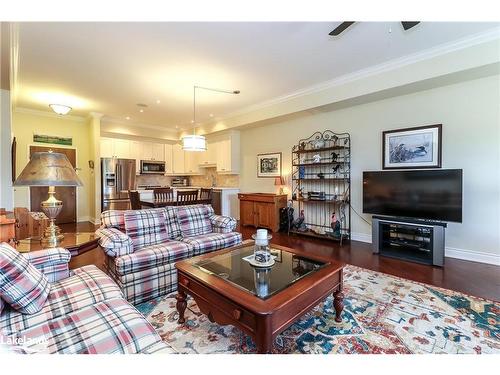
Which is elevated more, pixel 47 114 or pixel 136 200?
pixel 47 114

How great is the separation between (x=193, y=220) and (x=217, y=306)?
173cm

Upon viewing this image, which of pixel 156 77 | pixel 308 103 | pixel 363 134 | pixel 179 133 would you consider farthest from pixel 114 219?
pixel 179 133

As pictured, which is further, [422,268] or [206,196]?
[206,196]

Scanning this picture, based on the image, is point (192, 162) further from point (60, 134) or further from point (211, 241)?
point (211, 241)

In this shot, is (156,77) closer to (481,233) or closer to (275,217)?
(275,217)

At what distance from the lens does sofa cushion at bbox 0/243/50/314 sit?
1.26 m

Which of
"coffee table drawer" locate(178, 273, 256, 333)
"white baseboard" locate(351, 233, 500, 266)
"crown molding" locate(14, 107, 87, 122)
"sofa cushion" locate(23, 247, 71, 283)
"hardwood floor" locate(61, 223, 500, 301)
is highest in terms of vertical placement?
"crown molding" locate(14, 107, 87, 122)

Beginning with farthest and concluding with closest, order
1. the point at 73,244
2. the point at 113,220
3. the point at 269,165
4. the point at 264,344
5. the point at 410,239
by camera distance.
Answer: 1. the point at 269,165
2. the point at 410,239
3. the point at 113,220
4. the point at 73,244
5. the point at 264,344

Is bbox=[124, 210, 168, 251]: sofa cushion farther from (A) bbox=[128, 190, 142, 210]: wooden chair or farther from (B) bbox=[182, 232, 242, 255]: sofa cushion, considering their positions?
(A) bbox=[128, 190, 142, 210]: wooden chair

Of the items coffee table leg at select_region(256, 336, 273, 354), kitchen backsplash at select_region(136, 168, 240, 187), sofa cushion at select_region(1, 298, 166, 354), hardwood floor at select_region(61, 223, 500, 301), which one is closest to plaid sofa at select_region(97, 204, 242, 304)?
sofa cushion at select_region(1, 298, 166, 354)

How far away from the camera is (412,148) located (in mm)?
3723

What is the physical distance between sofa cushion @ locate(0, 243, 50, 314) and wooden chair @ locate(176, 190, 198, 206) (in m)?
3.18

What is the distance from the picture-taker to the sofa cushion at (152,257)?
2.18m

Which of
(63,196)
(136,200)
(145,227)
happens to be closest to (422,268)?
(145,227)
